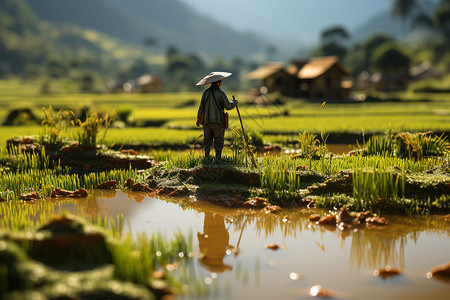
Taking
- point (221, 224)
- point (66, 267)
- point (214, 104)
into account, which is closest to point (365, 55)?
point (214, 104)

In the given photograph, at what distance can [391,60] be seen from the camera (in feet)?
181

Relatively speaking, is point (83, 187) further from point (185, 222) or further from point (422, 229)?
point (422, 229)

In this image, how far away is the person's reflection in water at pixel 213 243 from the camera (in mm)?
4098

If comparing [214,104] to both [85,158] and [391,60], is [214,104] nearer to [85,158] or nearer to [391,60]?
[85,158]

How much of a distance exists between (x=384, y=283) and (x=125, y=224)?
3.00 metres

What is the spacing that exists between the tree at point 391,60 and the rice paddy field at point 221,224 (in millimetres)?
51126

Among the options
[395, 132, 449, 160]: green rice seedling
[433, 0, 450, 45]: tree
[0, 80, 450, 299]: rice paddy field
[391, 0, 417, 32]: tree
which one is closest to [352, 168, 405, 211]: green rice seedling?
[0, 80, 450, 299]: rice paddy field

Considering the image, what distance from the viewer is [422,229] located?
5156 millimetres

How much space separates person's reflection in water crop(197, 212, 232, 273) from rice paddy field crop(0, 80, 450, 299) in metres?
0.03

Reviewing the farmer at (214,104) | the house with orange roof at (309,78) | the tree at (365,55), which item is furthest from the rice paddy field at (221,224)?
the tree at (365,55)

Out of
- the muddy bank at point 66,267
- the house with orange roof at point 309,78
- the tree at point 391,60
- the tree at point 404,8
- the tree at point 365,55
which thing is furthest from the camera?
the tree at point 404,8

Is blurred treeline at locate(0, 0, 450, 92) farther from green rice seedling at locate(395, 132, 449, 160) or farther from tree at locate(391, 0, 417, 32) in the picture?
green rice seedling at locate(395, 132, 449, 160)

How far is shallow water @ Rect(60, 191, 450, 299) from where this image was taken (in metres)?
3.64

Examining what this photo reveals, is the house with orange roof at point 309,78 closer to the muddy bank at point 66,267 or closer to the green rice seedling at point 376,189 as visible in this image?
the green rice seedling at point 376,189
